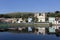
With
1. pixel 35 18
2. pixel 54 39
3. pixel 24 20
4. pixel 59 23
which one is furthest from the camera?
pixel 24 20

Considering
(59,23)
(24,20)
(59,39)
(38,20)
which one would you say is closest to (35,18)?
(38,20)

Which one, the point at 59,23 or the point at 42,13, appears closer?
the point at 59,23

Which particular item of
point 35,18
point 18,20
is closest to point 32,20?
point 35,18

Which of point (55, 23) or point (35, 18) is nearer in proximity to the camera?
point (55, 23)

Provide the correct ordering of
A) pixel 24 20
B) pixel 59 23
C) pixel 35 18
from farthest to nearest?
pixel 24 20
pixel 35 18
pixel 59 23

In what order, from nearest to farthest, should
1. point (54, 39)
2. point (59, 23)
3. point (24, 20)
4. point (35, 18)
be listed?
1. point (54, 39)
2. point (59, 23)
3. point (35, 18)
4. point (24, 20)

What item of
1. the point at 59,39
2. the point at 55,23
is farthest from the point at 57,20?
the point at 59,39

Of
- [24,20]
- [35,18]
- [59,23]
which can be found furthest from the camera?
[24,20]

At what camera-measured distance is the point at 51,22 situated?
33625 millimetres

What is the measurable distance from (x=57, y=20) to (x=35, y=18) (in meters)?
5.52

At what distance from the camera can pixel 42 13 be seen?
126 feet

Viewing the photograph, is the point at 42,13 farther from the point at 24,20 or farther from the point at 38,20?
the point at 24,20

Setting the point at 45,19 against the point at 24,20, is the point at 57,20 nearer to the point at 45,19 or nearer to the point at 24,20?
the point at 45,19

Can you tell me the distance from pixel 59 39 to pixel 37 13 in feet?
85.6
